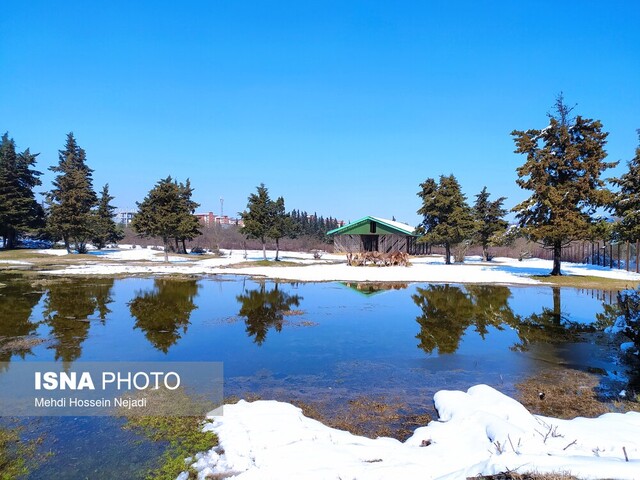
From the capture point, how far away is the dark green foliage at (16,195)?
151ft

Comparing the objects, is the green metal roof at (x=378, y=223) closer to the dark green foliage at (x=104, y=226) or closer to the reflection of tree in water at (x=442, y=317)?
the reflection of tree in water at (x=442, y=317)

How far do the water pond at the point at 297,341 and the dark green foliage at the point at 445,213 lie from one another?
62.0 feet

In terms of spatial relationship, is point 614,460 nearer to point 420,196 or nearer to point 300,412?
point 300,412

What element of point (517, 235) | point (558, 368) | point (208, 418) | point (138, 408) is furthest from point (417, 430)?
point (517, 235)

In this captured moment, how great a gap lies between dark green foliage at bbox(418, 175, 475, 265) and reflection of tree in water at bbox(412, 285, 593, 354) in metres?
18.8

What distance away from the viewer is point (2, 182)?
4591cm

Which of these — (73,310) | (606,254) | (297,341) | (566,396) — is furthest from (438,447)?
(606,254)

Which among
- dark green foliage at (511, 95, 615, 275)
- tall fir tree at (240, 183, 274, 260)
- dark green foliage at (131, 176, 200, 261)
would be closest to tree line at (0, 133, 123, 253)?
dark green foliage at (131, 176, 200, 261)

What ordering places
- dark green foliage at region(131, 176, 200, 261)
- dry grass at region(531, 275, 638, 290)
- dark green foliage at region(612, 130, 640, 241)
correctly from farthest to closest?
dark green foliage at region(131, 176, 200, 261) → dry grass at region(531, 275, 638, 290) → dark green foliage at region(612, 130, 640, 241)

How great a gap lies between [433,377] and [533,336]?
5503mm

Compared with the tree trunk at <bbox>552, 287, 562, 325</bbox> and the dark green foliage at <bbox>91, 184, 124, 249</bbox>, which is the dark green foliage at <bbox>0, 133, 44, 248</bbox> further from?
the tree trunk at <bbox>552, 287, 562, 325</bbox>

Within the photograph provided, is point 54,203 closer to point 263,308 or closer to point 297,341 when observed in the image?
point 263,308

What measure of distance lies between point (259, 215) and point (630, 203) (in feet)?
101

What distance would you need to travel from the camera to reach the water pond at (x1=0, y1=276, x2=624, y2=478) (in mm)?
6176
